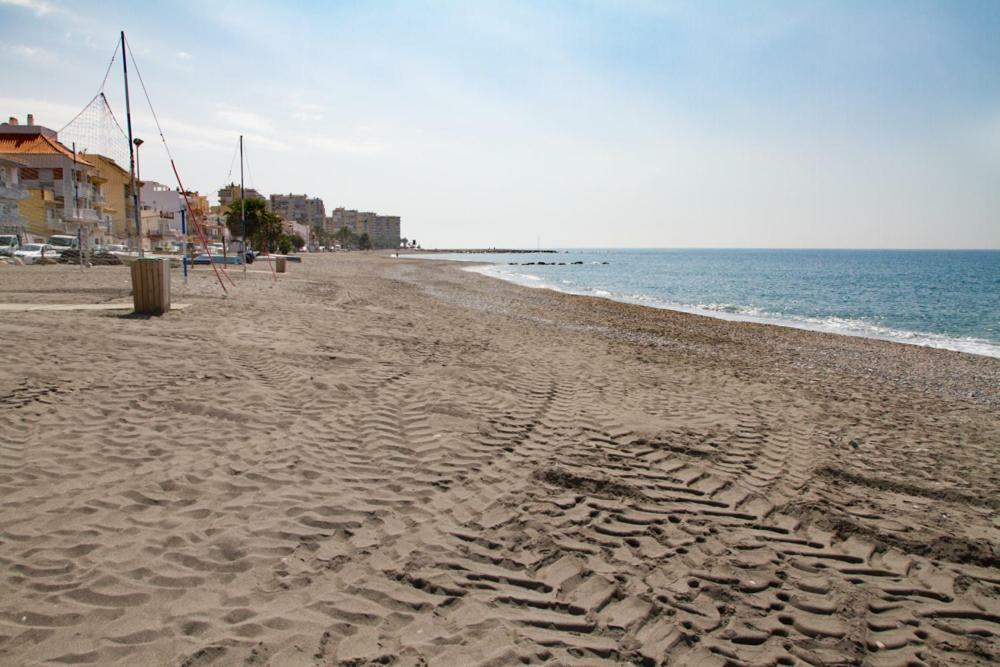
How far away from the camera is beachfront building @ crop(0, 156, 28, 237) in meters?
38.4

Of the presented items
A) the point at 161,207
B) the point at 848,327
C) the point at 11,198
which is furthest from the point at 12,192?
the point at 848,327

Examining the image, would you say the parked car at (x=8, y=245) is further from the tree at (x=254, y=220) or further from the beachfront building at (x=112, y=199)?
the tree at (x=254, y=220)

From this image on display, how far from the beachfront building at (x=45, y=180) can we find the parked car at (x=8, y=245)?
9940 mm

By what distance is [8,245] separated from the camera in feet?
103

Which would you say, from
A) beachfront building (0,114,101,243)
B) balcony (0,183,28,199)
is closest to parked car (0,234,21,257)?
balcony (0,183,28,199)

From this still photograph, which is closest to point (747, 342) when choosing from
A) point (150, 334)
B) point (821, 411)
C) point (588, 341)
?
point (588, 341)

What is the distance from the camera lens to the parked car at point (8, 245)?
28.2m

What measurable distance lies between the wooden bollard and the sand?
2.32 meters

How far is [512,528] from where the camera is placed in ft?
13.0

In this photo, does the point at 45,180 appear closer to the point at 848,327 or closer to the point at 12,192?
the point at 12,192

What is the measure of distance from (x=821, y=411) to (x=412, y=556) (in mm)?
6858

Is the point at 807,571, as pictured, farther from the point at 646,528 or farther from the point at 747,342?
the point at 747,342

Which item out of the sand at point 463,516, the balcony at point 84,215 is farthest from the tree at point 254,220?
the sand at point 463,516

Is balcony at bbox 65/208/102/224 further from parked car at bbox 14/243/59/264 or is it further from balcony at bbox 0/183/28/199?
balcony at bbox 0/183/28/199
